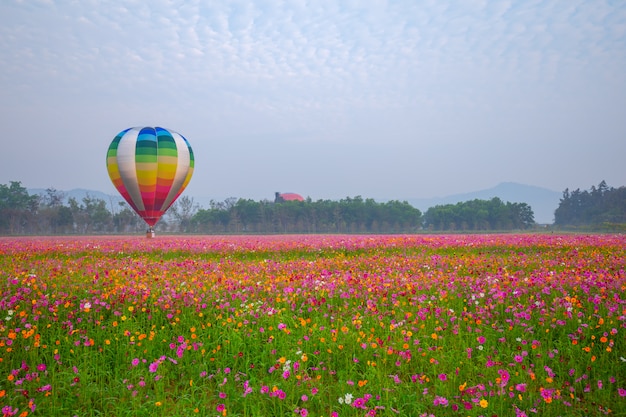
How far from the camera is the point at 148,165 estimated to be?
2564 centimetres

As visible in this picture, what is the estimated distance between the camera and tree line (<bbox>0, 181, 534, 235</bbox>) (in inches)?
3460

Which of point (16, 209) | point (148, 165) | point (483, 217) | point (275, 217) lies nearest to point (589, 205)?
point (483, 217)

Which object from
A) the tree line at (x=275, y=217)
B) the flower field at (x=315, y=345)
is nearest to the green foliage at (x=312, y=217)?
the tree line at (x=275, y=217)

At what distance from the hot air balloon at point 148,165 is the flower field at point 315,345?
17138mm

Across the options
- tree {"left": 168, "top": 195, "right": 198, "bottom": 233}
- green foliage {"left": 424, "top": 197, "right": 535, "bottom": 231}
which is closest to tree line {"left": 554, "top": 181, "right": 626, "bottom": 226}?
green foliage {"left": 424, "top": 197, "right": 535, "bottom": 231}

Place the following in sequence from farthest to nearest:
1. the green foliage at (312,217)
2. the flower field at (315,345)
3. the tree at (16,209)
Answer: the green foliage at (312,217) < the tree at (16,209) < the flower field at (315,345)

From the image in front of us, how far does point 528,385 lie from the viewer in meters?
5.02

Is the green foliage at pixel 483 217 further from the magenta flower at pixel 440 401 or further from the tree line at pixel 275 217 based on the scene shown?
the magenta flower at pixel 440 401

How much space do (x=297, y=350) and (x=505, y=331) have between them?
333 cm

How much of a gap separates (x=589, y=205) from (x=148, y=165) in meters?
122

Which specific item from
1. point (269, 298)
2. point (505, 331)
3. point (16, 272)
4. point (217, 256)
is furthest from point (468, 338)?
point (217, 256)

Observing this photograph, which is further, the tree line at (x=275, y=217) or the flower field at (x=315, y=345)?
the tree line at (x=275, y=217)

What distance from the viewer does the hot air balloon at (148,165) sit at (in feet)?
84.4

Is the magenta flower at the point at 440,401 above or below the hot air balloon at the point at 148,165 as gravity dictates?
below
